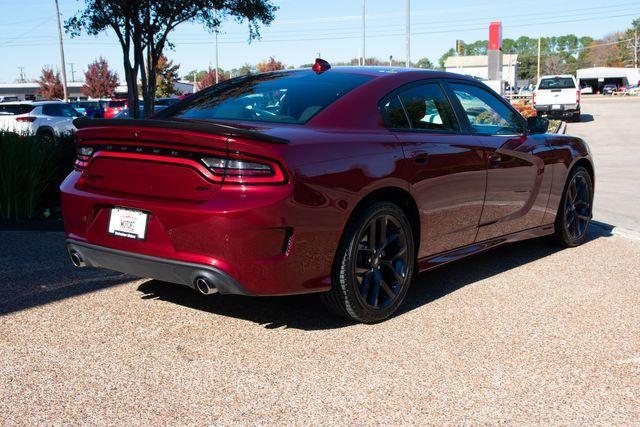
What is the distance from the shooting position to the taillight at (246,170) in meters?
3.65

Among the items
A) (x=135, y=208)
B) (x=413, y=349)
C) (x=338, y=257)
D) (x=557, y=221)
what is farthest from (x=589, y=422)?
(x=557, y=221)

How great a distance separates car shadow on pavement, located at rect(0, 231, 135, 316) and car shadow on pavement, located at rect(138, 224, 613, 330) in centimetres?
44

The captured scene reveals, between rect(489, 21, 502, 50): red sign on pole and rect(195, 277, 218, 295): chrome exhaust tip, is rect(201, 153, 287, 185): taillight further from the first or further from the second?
rect(489, 21, 502, 50): red sign on pole

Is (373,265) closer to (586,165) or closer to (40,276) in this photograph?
(40,276)

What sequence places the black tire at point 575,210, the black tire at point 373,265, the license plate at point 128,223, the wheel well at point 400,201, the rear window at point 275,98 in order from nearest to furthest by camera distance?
the license plate at point 128,223 → the black tire at point 373,265 → the wheel well at point 400,201 → the rear window at point 275,98 → the black tire at point 575,210

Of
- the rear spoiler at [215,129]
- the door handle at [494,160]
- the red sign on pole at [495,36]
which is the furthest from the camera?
the red sign on pole at [495,36]

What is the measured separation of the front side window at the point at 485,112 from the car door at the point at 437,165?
0.23 meters

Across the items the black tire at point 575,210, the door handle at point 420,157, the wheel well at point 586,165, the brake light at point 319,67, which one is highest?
the brake light at point 319,67

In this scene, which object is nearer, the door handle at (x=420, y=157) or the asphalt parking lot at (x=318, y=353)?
the asphalt parking lot at (x=318, y=353)

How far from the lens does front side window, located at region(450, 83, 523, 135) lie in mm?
5281

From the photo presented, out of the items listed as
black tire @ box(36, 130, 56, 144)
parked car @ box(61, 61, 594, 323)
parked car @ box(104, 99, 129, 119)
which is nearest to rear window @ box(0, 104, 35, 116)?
parked car @ box(104, 99, 129, 119)

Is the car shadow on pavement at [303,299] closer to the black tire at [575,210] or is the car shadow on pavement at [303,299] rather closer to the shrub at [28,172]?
the black tire at [575,210]

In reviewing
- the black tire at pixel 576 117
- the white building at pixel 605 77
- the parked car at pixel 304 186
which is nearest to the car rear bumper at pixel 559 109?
the black tire at pixel 576 117

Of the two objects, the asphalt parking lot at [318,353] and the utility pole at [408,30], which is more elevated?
the utility pole at [408,30]
